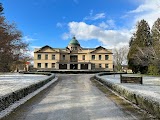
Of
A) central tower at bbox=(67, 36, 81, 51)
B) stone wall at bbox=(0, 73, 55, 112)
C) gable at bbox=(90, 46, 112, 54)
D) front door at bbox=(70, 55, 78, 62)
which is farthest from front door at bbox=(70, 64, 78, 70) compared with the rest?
stone wall at bbox=(0, 73, 55, 112)

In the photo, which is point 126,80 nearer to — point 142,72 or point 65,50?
point 142,72

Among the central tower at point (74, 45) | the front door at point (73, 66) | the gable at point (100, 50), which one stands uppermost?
the central tower at point (74, 45)

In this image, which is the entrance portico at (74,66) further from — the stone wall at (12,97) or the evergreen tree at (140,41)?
the stone wall at (12,97)

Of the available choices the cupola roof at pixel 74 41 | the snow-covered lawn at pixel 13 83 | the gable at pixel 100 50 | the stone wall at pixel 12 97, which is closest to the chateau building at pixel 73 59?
the gable at pixel 100 50

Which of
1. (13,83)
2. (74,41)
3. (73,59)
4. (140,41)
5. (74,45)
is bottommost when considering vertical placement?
(13,83)

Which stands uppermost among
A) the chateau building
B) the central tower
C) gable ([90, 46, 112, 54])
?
the central tower

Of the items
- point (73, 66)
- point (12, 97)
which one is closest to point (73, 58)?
point (73, 66)

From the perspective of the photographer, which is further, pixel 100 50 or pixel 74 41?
pixel 74 41

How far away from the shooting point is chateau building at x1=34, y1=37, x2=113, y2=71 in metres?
75.4

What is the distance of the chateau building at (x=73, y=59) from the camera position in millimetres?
75375

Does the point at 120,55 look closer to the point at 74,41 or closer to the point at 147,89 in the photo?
the point at 74,41

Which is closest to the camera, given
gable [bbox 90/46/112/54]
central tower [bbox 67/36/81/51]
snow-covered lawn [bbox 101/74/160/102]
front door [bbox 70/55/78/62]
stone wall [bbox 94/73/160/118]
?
stone wall [bbox 94/73/160/118]

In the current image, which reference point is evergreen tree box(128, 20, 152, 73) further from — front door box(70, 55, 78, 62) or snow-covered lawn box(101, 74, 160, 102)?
snow-covered lawn box(101, 74, 160, 102)

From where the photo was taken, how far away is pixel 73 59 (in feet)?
257
